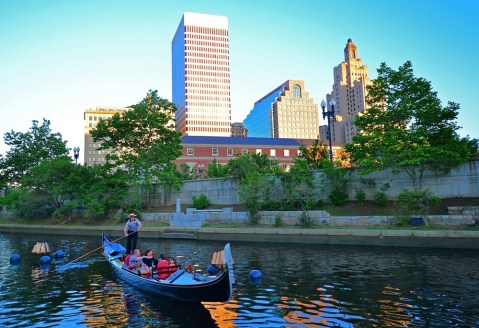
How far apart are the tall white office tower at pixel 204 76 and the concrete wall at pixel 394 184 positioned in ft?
405

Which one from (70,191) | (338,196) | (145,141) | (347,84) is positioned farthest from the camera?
(347,84)

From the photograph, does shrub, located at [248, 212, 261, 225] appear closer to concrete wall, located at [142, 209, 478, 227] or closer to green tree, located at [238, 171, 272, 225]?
green tree, located at [238, 171, 272, 225]

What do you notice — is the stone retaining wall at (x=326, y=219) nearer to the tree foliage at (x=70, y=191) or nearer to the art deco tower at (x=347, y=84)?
the tree foliage at (x=70, y=191)

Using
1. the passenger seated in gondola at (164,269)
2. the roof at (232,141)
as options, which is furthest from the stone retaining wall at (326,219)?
the roof at (232,141)

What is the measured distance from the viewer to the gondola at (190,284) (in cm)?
1031

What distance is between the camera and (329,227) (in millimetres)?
27109

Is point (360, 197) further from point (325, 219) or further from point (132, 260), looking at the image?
point (132, 260)

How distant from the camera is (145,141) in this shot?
4584 cm

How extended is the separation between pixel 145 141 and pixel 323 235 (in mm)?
28360

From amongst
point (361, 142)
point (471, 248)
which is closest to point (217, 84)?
point (361, 142)

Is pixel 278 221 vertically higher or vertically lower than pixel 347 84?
lower

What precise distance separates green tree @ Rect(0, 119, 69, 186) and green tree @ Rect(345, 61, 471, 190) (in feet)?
163

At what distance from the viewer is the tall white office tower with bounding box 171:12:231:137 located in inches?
6457

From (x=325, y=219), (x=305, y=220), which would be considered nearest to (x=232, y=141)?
(x=305, y=220)
